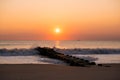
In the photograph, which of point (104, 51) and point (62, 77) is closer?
point (62, 77)

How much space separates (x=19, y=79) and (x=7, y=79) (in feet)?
0.97

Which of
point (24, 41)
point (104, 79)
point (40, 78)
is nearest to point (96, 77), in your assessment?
point (104, 79)

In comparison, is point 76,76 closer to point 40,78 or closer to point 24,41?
point 40,78

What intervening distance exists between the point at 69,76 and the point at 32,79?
3.39 ft

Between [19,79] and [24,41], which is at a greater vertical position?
[24,41]

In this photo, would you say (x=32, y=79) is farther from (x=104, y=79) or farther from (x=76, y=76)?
(x=104, y=79)

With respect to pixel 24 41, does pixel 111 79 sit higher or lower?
lower

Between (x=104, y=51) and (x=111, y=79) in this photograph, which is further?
(x=104, y=51)

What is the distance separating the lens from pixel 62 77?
7.16 metres

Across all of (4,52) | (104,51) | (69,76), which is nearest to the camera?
(69,76)

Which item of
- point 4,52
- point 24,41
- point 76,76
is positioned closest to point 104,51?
point 4,52

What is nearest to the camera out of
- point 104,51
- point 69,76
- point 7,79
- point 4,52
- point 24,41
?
point 7,79

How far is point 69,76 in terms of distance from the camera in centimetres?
729

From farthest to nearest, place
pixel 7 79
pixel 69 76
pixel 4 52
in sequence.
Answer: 1. pixel 4 52
2. pixel 69 76
3. pixel 7 79
